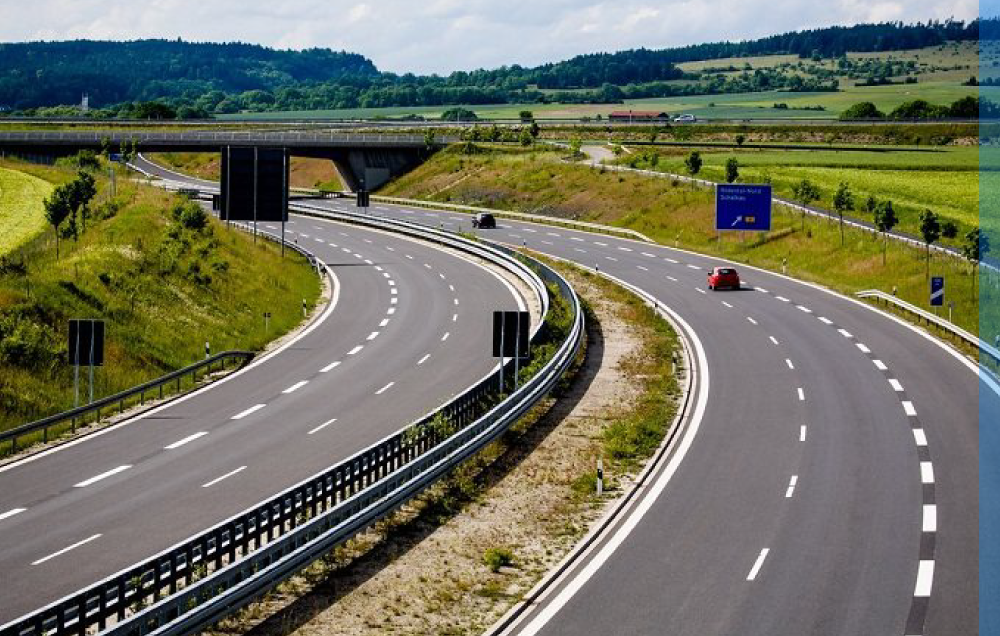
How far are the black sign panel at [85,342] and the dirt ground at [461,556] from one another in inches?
460

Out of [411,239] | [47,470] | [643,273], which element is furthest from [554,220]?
[47,470]

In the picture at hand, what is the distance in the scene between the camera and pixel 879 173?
11300 cm

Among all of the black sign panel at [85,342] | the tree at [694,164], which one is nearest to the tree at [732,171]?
the tree at [694,164]

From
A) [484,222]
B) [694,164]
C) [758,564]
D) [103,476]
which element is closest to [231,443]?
[103,476]

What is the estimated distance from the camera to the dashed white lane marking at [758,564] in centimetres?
2359

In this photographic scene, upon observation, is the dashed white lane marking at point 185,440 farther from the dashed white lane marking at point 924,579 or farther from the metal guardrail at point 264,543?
the dashed white lane marking at point 924,579

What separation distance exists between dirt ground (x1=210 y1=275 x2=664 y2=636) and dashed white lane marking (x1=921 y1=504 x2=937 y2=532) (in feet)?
21.7

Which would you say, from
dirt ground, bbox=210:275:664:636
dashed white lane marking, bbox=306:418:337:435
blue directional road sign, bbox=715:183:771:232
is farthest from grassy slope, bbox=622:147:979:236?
dirt ground, bbox=210:275:664:636

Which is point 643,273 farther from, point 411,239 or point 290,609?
point 290,609

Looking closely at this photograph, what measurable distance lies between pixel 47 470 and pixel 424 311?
1136 inches

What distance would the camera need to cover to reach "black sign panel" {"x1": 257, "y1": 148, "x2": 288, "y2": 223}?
7219 centimetres

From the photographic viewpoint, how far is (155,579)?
64.9ft

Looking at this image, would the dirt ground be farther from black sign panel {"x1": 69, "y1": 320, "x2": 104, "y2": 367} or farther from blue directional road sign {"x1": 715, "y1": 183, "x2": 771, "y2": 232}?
blue directional road sign {"x1": 715, "y1": 183, "x2": 771, "y2": 232}

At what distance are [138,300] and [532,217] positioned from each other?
56.0 meters
